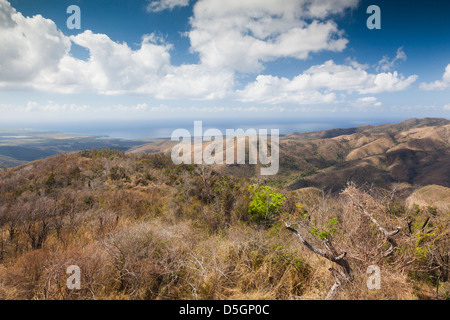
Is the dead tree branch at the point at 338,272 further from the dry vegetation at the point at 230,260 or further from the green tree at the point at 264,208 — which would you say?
the green tree at the point at 264,208

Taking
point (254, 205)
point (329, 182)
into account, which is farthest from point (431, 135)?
point (254, 205)

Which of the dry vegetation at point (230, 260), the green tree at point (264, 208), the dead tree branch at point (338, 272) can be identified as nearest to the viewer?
the dead tree branch at point (338, 272)

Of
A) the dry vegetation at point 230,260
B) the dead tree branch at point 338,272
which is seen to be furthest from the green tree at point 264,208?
the dead tree branch at point 338,272

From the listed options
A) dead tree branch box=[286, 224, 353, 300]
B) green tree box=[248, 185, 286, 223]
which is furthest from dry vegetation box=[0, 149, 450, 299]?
green tree box=[248, 185, 286, 223]

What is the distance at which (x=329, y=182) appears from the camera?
73.5m

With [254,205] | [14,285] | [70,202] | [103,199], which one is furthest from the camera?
[103,199]

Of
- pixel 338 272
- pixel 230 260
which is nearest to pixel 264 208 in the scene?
pixel 230 260

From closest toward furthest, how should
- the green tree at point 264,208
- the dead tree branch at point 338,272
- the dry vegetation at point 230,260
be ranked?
1. the dead tree branch at point 338,272
2. the dry vegetation at point 230,260
3. the green tree at point 264,208

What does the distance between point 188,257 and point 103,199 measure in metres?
7.02

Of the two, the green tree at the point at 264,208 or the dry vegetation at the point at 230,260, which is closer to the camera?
the dry vegetation at the point at 230,260

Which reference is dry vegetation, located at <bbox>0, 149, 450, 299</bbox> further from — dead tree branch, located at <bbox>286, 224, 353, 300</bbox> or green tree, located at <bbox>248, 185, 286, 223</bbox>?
green tree, located at <bbox>248, 185, 286, 223</bbox>

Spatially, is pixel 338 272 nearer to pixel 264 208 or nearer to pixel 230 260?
pixel 230 260

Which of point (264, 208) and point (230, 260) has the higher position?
point (264, 208)
